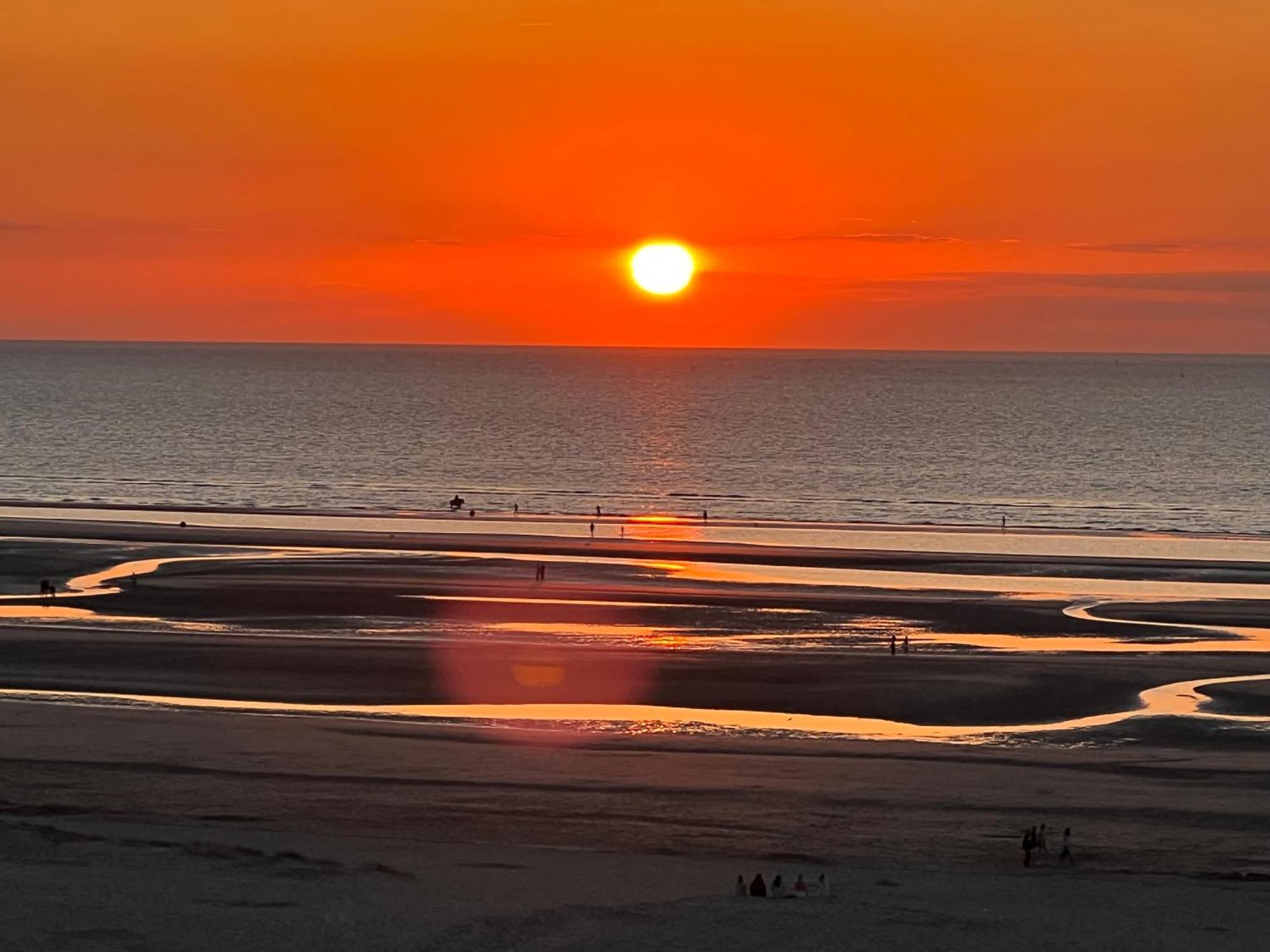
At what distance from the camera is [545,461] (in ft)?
493

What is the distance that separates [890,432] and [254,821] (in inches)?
6569

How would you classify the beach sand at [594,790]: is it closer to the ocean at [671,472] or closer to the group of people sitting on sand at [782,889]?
the group of people sitting on sand at [782,889]

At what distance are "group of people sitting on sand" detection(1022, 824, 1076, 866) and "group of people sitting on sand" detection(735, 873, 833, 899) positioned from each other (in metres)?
4.59

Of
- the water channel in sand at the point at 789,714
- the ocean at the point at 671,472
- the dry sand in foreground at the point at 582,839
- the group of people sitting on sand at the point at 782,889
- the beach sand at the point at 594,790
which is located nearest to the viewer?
the dry sand in foreground at the point at 582,839

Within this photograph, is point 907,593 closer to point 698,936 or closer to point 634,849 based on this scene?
point 634,849

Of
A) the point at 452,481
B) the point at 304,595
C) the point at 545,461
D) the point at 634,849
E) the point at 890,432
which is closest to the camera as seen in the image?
the point at 634,849

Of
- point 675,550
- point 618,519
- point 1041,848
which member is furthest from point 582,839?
point 618,519

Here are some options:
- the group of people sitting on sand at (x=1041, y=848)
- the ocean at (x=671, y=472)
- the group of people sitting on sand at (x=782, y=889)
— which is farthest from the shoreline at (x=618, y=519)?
the group of people sitting on sand at (x=782, y=889)

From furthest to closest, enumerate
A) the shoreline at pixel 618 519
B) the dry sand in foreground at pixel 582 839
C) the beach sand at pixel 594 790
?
the shoreline at pixel 618 519 → the beach sand at pixel 594 790 → the dry sand in foreground at pixel 582 839

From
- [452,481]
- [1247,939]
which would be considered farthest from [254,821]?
[452,481]

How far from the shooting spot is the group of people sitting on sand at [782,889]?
96.7ft

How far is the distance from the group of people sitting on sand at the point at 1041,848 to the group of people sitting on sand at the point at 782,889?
459 cm

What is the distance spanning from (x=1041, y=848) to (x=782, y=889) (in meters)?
5.95

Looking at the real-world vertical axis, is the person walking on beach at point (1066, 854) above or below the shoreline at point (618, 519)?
below
